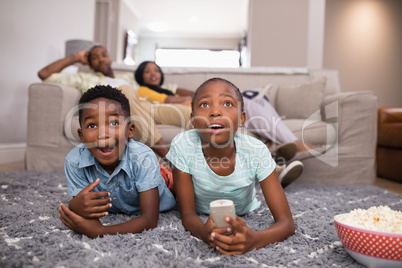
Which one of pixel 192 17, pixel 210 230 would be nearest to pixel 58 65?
pixel 210 230

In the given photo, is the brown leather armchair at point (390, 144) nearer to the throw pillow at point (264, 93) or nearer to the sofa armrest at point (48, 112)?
the throw pillow at point (264, 93)

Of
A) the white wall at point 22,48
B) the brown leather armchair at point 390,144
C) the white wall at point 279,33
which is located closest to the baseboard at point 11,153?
the white wall at point 22,48

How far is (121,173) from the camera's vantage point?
1.00m

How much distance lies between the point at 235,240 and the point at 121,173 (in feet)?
1.42

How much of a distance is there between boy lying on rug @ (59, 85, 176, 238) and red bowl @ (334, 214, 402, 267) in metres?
0.53

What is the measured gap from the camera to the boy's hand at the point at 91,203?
81 cm

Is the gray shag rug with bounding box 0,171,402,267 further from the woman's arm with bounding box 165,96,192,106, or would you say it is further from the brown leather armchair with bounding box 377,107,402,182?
the brown leather armchair with bounding box 377,107,402,182

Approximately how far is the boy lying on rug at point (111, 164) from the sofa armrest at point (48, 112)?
112 centimetres

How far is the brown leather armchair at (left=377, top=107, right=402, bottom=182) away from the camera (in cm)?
246

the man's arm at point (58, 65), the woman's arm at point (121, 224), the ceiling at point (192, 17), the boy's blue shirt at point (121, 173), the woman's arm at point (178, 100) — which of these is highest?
the ceiling at point (192, 17)

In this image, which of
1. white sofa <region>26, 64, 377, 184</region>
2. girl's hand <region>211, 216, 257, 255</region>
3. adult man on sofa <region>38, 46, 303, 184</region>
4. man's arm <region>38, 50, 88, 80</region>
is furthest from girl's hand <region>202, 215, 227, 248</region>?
man's arm <region>38, 50, 88, 80</region>

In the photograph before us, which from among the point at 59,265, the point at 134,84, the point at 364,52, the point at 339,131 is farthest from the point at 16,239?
the point at 364,52

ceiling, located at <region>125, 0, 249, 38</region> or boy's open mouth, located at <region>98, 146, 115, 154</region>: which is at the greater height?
ceiling, located at <region>125, 0, 249, 38</region>

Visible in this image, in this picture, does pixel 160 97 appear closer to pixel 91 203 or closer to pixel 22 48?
pixel 91 203
